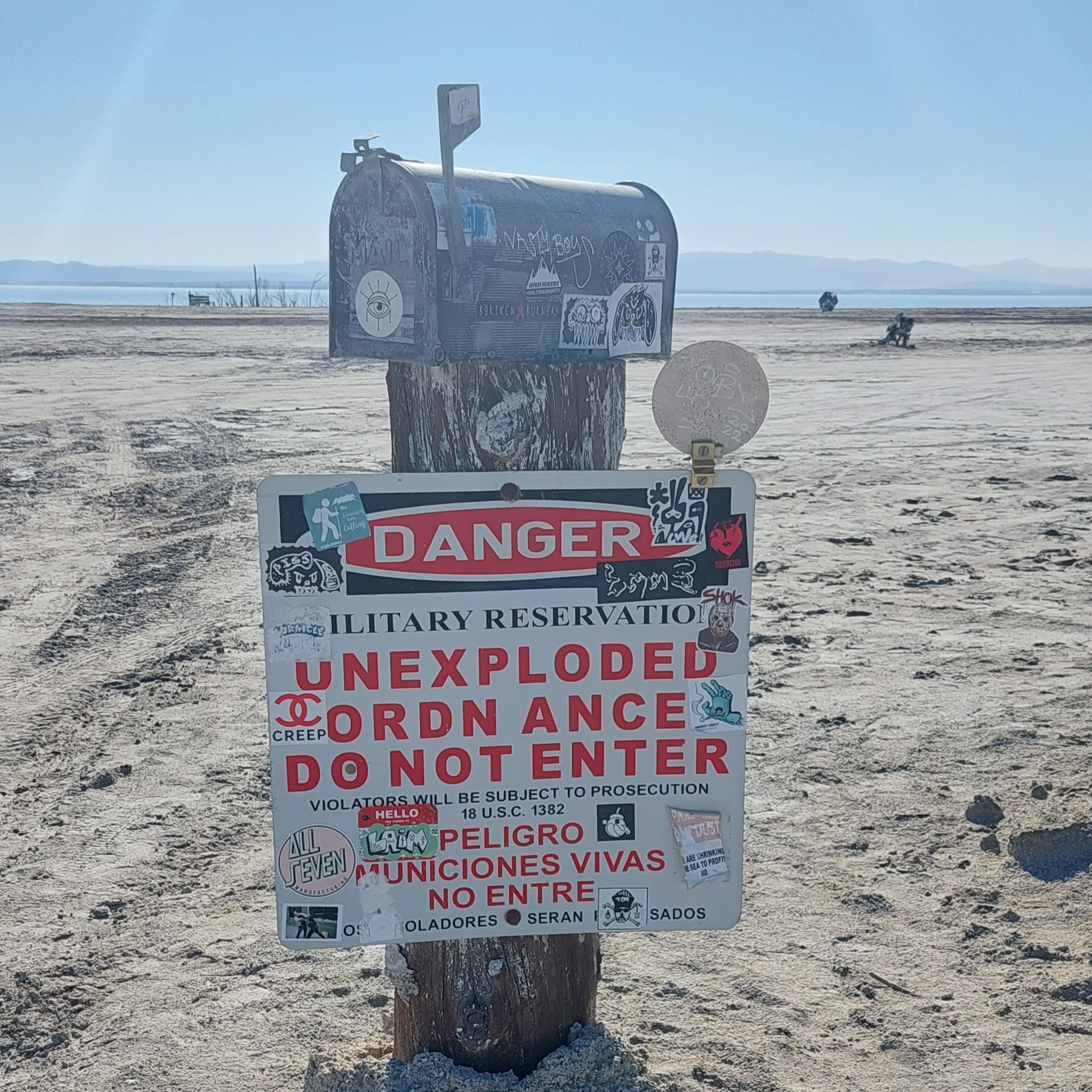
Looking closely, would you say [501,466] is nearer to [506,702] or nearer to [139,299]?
[506,702]

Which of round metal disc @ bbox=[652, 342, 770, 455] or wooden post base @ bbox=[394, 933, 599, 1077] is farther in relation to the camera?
wooden post base @ bbox=[394, 933, 599, 1077]

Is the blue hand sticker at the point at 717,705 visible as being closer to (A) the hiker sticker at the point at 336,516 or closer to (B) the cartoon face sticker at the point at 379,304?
(A) the hiker sticker at the point at 336,516

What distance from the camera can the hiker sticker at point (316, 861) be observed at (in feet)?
6.35

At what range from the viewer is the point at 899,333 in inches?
958

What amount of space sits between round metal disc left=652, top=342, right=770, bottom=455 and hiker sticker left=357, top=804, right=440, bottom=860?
866 millimetres

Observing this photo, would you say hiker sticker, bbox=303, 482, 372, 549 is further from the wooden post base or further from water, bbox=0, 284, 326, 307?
water, bbox=0, 284, 326, 307

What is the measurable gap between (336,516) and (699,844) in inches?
37.9

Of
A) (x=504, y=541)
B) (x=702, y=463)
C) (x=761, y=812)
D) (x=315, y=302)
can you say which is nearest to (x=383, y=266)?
(x=504, y=541)

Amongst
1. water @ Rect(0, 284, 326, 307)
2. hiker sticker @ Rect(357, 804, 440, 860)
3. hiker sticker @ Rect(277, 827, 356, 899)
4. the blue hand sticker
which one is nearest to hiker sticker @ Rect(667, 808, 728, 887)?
the blue hand sticker

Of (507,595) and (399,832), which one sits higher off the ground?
(507,595)

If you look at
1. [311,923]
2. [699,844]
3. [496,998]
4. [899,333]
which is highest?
[899,333]

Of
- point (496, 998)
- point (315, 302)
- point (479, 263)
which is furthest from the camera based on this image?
point (315, 302)

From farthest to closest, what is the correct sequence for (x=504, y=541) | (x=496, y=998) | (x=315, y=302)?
(x=315, y=302) < (x=496, y=998) < (x=504, y=541)

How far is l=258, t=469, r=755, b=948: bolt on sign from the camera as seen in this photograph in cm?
183
